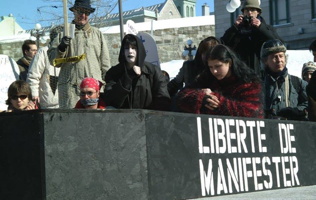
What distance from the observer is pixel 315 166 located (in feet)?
16.1

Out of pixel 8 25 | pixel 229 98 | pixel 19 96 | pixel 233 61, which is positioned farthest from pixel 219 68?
pixel 8 25

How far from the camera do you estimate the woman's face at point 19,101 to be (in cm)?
629

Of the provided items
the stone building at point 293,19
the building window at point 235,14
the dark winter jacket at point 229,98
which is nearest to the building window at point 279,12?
the stone building at point 293,19

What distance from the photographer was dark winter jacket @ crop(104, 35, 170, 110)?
5.71m

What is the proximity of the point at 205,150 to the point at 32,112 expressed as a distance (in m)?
1.04

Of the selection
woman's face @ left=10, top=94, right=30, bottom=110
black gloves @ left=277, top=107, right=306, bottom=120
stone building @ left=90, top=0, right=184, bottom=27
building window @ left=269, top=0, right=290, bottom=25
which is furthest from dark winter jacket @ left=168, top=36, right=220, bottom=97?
stone building @ left=90, top=0, right=184, bottom=27

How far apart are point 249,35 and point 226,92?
1732 mm

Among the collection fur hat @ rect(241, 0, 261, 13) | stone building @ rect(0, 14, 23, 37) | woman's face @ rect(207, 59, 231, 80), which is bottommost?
woman's face @ rect(207, 59, 231, 80)

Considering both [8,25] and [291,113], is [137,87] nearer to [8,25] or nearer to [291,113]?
[291,113]

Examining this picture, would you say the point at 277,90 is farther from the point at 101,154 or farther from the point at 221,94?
the point at 101,154

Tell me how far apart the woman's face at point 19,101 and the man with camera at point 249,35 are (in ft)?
5.64

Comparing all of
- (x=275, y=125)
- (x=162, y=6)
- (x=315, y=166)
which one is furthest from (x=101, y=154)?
(x=162, y=6)

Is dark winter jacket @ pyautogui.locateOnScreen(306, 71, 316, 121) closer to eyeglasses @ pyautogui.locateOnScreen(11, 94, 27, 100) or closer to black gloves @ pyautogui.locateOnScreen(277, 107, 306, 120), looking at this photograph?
black gloves @ pyautogui.locateOnScreen(277, 107, 306, 120)

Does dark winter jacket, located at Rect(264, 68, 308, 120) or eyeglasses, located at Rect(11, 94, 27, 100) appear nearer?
dark winter jacket, located at Rect(264, 68, 308, 120)
